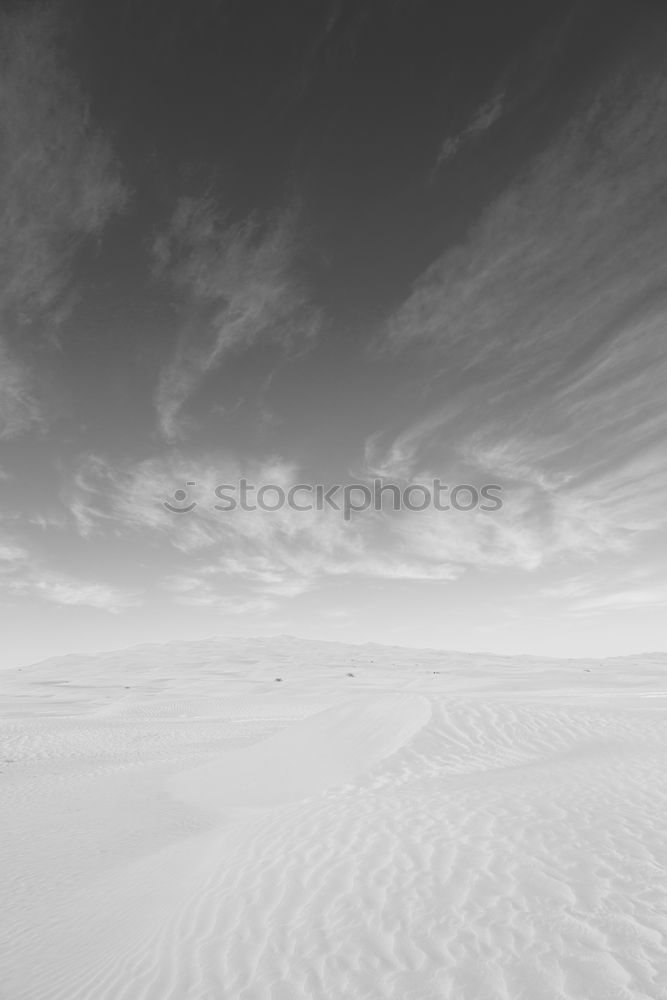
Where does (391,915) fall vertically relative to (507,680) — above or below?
below

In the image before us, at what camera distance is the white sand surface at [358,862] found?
314cm

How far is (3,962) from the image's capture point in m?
4.35

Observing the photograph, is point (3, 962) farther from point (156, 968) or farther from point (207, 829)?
point (207, 829)

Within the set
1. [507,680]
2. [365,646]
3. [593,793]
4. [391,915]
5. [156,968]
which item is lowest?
[156,968]

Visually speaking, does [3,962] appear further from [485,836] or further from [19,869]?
[485,836]

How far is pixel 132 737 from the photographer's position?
1577 cm

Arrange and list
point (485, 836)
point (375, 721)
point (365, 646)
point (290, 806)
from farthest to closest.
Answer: point (365, 646) < point (375, 721) < point (290, 806) < point (485, 836)

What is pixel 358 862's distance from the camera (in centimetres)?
466

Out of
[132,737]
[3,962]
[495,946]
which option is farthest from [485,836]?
[132,737]

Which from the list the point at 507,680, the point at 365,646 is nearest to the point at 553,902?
the point at 507,680

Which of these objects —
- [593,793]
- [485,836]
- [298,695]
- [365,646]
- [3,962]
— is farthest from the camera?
[365,646]

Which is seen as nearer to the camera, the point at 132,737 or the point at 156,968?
the point at 156,968

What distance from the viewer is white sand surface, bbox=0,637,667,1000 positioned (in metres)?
3.14

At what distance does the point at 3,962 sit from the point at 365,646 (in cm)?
5257
